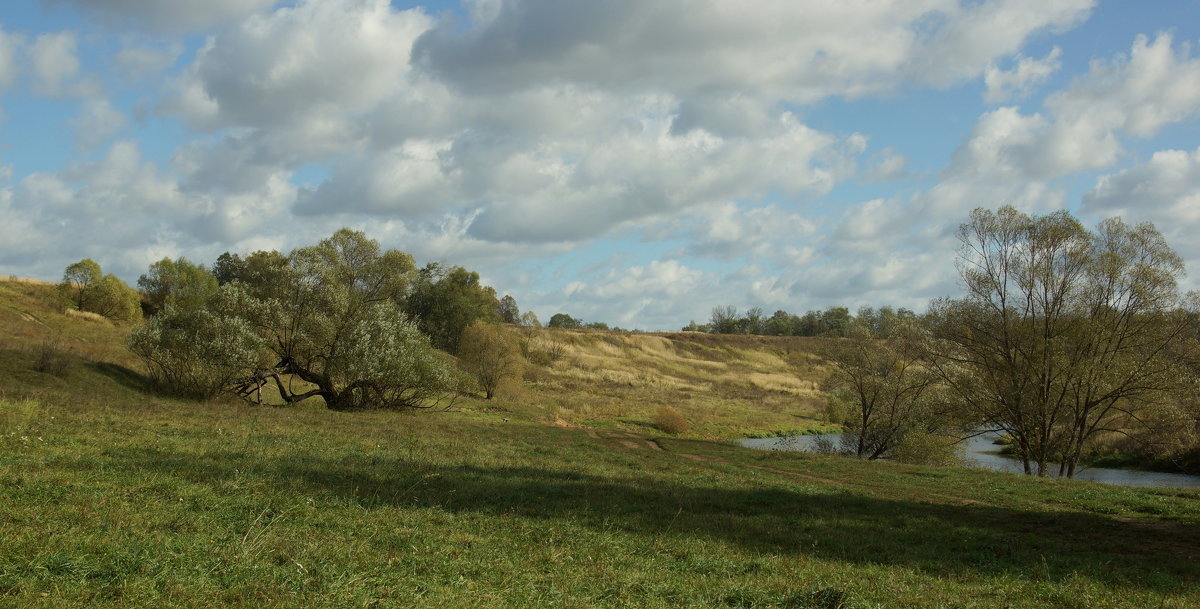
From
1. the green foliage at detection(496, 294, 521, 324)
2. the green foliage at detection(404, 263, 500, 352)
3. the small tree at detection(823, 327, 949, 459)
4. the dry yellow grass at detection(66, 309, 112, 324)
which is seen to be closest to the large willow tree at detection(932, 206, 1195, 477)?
the small tree at detection(823, 327, 949, 459)

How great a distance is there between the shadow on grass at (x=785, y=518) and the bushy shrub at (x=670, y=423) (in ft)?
112

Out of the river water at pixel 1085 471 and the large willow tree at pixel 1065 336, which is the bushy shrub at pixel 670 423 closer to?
the river water at pixel 1085 471

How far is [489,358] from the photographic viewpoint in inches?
2185

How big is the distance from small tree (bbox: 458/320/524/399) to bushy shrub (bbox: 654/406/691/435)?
12.2 meters

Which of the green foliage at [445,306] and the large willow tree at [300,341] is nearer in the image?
the large willow tree at [300,341]

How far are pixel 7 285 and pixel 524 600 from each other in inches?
3087

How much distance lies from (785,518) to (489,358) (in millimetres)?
42832

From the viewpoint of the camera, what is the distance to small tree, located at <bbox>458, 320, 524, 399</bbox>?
55406 millimetres

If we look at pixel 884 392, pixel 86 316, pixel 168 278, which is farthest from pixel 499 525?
pixel 168 278

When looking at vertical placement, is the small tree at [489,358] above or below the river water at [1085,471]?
above

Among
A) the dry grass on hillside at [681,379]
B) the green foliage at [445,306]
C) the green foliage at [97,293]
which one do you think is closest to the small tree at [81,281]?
the green foliage at [97,293]

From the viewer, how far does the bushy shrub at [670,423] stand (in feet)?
170

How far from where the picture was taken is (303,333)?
116 feet

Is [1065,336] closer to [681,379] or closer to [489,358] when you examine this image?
[489,358]
